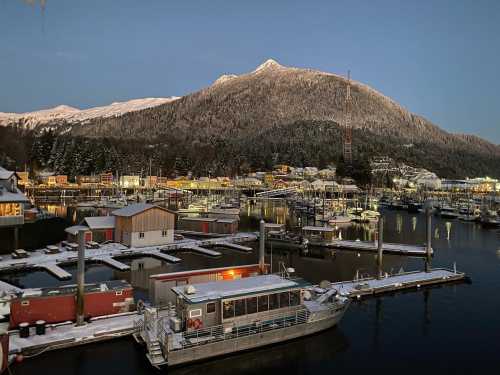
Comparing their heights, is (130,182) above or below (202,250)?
above

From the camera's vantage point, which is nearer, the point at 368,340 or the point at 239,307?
the point at 239,307

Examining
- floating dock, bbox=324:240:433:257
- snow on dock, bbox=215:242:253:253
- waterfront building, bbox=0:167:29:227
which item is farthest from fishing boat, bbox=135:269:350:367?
waterfront building, bbox=0:167:29:227

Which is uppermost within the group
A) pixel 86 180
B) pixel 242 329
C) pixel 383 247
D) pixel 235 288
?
pixel 86 180

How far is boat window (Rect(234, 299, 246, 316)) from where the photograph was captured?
18.7 meters

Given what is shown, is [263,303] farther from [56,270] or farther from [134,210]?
[134,210]

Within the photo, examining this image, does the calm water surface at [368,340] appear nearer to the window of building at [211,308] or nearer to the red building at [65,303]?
the window of building at [211,308]

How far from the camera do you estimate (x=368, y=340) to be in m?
21.0

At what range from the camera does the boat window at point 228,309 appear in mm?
18406

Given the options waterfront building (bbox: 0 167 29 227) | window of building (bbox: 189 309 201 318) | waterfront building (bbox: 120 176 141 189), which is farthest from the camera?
waterfront building (bbox: 120 176 141 189)

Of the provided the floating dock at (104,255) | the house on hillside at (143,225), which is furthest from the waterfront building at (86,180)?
the floating dock at (104,255)

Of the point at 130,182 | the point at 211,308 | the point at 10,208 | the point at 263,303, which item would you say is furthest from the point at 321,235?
the point at 130,182

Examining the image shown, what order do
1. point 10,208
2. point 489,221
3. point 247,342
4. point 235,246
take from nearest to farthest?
point 247,342, point 10,208, point 235,246, point 489,221

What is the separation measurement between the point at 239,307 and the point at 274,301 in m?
1.83

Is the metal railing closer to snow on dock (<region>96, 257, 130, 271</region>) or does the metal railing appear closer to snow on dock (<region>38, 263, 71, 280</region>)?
snow on dock (<region>38, 263, 71, 280</region>)
